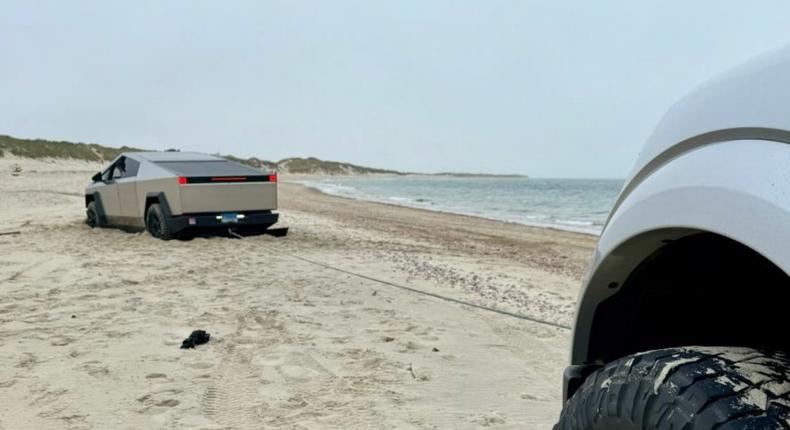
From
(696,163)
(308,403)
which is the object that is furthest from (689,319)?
(308,403)

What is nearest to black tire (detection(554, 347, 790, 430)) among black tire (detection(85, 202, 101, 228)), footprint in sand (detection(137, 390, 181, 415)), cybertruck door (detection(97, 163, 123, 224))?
footprint in sand (detection(137, 390, 181, 415))

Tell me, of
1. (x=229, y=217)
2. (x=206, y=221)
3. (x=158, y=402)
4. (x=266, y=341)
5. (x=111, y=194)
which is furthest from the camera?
(x=111, y=194)

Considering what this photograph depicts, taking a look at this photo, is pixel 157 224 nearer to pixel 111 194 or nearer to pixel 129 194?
pixel 129 194

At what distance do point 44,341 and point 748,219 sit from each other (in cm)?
464

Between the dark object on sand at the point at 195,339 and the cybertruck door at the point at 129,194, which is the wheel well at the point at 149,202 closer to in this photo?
the cybertruck door at the point at 129,194

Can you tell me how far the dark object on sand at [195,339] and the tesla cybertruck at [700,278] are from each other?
10.7 feet

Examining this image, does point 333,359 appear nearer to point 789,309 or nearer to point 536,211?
point 789,309

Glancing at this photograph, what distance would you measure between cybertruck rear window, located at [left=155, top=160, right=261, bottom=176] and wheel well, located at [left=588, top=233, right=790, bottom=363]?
8476 millimetres

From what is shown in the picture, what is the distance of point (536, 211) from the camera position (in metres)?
29.6

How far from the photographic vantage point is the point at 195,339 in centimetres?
442

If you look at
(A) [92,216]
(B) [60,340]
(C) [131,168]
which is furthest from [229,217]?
(B) [60,340]

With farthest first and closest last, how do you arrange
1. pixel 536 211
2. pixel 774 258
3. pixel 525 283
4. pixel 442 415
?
pixel 536 211
pixel 525 283
pixel 442 415
pixel 774 258

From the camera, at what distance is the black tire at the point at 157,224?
9.42 metres

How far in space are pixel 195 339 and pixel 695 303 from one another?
3641mm
